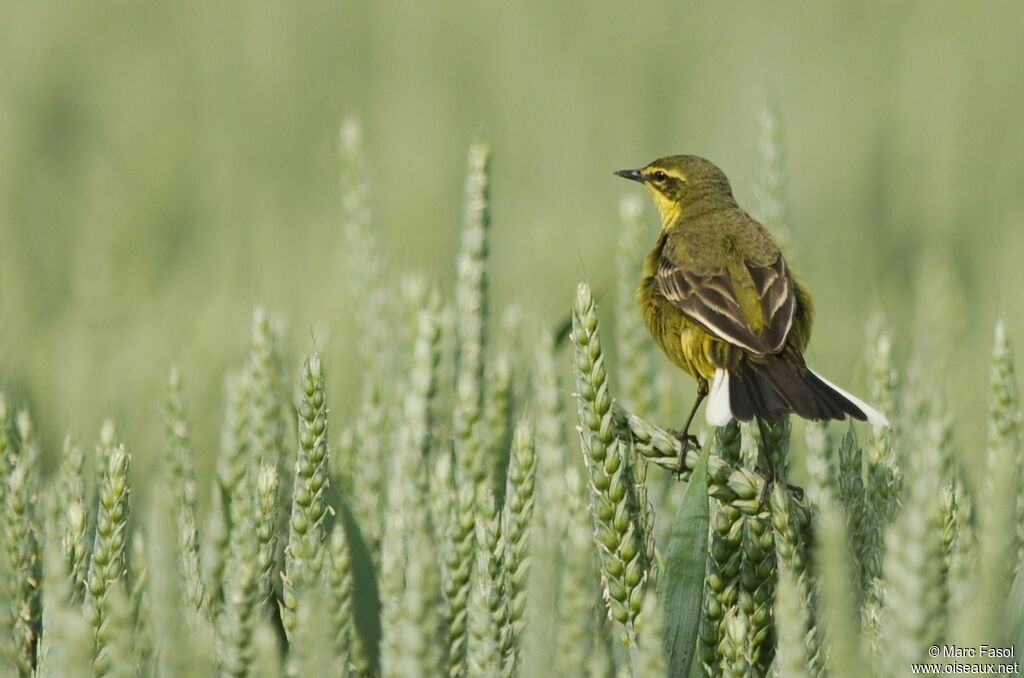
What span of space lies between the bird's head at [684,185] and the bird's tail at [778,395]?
1078 mm

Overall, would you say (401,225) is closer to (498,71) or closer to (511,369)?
(498,71)

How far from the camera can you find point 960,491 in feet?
7.13

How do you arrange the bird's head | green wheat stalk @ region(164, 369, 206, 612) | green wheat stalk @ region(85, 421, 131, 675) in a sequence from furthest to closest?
1. the bird's head
2. green wheat stalk @ region(164, 369, 206, 612)
3. green wheat stalk @ region(85, 421, 131, 675)

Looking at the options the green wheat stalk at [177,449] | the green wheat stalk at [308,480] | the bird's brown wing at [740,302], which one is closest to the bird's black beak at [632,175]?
the bird's brown wing at [740,302]

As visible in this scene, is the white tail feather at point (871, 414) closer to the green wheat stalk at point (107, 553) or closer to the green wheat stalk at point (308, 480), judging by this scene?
the green wheat stalk at point (308, 480)

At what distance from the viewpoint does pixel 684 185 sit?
389cm

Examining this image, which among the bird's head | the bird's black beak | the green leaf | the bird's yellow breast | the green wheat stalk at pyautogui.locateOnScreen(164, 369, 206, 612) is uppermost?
the bird's black beak

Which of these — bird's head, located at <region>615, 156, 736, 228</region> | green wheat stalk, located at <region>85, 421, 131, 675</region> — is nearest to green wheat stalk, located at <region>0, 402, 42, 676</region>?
green wheat stalk, located at <region>85, 421, 131, 675</region>

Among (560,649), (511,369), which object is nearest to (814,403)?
(511,369)

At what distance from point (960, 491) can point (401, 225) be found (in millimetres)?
3452

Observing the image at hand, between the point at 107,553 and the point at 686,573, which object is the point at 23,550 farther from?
the point at 686,573

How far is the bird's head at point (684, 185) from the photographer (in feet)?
12.5

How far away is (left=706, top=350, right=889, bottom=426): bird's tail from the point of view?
233 centimetres

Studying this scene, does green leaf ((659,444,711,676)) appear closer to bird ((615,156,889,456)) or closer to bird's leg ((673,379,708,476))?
bird's leg ((673,379,708,476))
